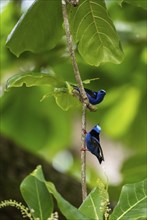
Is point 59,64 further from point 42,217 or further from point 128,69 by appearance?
point 42,217

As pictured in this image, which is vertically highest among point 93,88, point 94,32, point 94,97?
point 93,88

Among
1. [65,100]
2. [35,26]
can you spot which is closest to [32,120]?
[35,26]

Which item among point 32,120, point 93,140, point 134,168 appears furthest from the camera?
point 32,120

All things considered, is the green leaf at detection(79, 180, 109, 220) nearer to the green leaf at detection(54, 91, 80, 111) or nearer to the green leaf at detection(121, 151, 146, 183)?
the green leaf at detection(54, 91, 80, 111)

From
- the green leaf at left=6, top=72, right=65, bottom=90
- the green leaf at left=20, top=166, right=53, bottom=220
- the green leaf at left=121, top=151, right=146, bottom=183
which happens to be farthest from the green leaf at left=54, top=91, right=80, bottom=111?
the green leaf at left=121, top=151, right=146, bottom=183

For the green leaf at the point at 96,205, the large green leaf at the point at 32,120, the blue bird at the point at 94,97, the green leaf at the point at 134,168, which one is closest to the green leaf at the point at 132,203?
the green leaf at the point at 96,205

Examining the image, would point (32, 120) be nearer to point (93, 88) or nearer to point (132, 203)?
point (93, 88)
